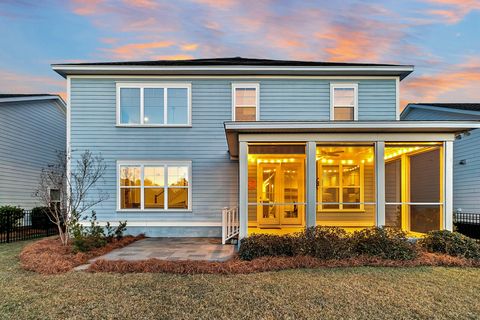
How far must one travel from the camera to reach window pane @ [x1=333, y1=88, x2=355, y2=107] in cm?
1109

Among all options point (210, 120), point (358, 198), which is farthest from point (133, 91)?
point (358, 198)

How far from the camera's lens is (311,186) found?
25.4 feet

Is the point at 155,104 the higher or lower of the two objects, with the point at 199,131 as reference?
higher

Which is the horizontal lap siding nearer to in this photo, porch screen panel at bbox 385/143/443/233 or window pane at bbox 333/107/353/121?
porch screen panel at bbox 385/143/443/233

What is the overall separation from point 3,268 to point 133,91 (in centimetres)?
669

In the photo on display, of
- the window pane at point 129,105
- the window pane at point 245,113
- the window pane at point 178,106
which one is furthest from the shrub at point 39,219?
the window pane at point 245,113

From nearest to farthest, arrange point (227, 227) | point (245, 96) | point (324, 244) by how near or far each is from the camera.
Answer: point (324, 244)
point (227, 227)
point (245, 96)

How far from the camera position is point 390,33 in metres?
13.8

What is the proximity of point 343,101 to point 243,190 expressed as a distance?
5.88 meters

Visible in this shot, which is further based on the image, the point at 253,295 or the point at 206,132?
the point at 206,132

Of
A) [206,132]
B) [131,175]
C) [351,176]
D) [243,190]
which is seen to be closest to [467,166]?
[351,176]

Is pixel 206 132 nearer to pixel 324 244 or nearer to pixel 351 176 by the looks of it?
pixel 351 176

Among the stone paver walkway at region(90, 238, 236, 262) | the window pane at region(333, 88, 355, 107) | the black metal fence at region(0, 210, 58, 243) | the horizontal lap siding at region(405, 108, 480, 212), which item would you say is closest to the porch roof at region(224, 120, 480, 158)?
the stone paver walkway at region(90, 238, 236, 262)

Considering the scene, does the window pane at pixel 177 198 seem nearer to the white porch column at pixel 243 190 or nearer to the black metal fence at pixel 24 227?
the white porch column at pixel 243 190
